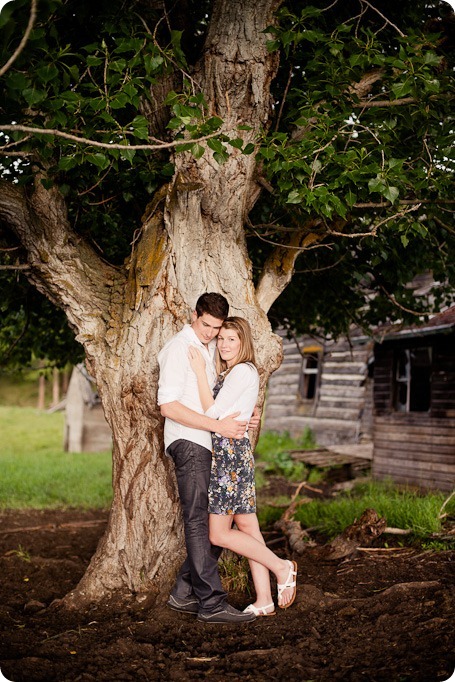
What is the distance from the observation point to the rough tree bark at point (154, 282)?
176 inches

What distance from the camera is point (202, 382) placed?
13.1 feet

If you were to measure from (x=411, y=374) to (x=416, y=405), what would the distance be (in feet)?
4.79

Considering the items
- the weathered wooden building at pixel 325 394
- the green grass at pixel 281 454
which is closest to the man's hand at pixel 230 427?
the green grass at pixel 281 454

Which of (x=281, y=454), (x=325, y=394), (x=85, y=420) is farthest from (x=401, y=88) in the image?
(x=85, y=420)

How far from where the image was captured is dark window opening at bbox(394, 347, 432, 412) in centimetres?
1259

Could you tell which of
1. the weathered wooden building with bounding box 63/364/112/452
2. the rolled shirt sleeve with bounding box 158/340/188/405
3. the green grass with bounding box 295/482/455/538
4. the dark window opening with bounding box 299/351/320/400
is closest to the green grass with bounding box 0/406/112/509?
the weathered wooden building with bounding box 63/364/112/452

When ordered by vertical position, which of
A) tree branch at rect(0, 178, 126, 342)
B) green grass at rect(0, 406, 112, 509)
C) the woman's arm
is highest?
tree branch at rect(0, 178, 126, 342)

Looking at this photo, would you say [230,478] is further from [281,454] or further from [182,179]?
[281,454]

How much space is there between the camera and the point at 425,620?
3.69 m

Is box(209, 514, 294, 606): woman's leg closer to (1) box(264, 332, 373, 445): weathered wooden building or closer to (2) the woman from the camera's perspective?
(2) the woman

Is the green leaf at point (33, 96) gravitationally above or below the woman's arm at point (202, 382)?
above

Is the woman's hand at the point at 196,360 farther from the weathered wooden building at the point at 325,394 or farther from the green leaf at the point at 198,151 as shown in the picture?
the weathered wooden building at the point at 325,394

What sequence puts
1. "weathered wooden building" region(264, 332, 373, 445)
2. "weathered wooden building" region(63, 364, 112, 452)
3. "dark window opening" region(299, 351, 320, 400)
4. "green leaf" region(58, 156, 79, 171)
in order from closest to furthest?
"green leaf" region(58, 156, 79, 171) → "weathered wooden building" region(264, 332, 373, 445) → "weathered wooden building" region(63, 364, 112, 452) → "dark window opening" region(299, 351, 320, 400)

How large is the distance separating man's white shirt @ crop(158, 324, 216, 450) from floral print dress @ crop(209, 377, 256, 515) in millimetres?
107
